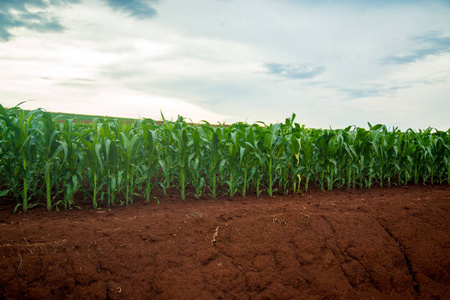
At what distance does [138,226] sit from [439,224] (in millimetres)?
4128

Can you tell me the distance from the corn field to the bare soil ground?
0.46 m

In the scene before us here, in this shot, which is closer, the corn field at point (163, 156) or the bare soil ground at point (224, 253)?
the bare soil ground at point (224, 253)

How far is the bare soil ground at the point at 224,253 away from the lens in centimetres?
288

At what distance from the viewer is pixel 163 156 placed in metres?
5.17

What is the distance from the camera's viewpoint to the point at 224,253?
326 centimetres

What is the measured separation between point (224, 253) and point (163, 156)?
7.78ft

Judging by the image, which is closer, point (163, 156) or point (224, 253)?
point (224, 253)

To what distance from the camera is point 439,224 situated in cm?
443

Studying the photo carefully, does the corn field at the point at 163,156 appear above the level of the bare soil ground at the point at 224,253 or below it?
above

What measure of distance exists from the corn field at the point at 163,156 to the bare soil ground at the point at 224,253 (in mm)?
458

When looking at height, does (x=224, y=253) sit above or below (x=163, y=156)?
below

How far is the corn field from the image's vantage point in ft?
13.6

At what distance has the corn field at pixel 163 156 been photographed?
13.6 feet

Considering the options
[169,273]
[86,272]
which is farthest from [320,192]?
[86,272]
